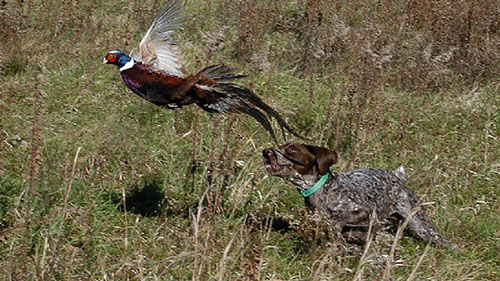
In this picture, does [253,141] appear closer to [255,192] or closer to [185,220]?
[255,192]

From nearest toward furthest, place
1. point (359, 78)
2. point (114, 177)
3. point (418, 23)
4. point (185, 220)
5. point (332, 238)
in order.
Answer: point (332, 238) < point (185, 220) < point (114, 177) < point (359, 78) < point (418, 23)

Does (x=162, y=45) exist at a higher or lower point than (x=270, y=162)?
higher

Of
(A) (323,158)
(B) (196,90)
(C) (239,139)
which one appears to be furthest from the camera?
(C) (239,139)

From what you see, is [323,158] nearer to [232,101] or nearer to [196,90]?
[232,101]

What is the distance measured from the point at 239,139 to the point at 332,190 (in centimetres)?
112

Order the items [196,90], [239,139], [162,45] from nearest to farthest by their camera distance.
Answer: [196,90] < [162,45] < [239,139]

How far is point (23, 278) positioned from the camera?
3.56 metres

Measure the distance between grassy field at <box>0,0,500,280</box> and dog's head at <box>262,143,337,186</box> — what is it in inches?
12.5

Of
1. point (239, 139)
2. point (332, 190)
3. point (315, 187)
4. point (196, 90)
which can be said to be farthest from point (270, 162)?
point (239, 139)

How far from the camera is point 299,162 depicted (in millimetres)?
4348

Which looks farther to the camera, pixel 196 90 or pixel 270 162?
pixel 270 162

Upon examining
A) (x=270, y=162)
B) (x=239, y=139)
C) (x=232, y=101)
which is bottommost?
(x=239, y=139)

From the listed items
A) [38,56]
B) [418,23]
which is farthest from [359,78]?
[38,56]

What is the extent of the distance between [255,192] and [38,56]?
2.69 m
